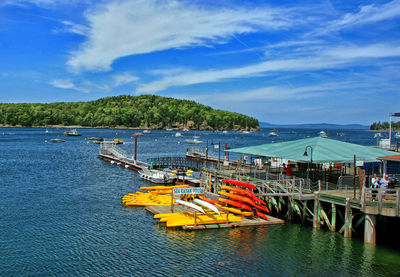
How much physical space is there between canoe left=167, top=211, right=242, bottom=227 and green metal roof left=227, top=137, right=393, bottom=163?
5.61 m

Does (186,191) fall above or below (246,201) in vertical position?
above

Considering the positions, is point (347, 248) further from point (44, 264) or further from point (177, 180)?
point (177, 180)

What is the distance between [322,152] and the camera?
2402 centimetres

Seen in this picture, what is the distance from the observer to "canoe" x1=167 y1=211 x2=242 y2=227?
72.4 ft

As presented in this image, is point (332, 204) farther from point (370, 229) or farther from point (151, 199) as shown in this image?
point (151, 199)

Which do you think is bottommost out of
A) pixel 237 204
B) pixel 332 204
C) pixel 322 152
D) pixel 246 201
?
pixel 237 204

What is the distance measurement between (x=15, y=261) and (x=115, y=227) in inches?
263

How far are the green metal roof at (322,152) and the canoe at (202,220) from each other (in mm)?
5614

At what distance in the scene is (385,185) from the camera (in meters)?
20.1

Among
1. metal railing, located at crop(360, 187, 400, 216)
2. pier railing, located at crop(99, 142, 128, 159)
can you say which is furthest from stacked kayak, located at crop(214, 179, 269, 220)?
pier railing, located at crop(99, 142, 128, 159)

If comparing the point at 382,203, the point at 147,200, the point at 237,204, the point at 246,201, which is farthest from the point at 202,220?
the point at 382,203

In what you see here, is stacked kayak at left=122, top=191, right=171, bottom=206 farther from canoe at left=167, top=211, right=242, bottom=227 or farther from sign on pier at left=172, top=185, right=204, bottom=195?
canoe at left=167, top=211, right=242, bottom=227

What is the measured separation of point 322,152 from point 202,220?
374 inches

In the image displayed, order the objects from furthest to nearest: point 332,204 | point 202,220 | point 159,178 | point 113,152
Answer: point 113,152
point 159,178
point 202,220
point 332,204
